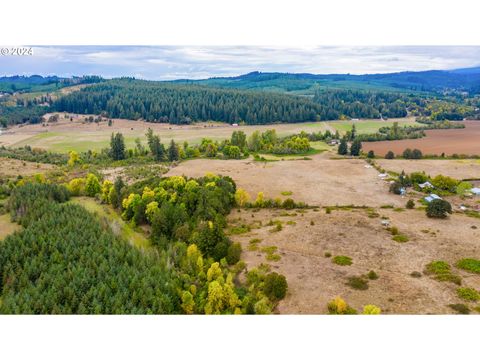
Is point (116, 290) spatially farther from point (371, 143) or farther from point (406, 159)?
point (371, 143)

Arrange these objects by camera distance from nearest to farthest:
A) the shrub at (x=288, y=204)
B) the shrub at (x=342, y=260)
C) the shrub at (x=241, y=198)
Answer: the shrub at (x=342, y=260) < the shrub at (x=288, y=204) < the shrub at (x=241, y=198)

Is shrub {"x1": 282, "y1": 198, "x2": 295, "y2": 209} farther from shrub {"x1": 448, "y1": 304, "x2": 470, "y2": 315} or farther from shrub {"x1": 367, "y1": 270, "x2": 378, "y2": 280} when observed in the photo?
shrub {"x1": 448, "y1": 304, "x2": 470, "y2": 315}

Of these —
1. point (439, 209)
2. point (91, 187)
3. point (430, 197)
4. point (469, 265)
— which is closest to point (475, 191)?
point (430, 197)

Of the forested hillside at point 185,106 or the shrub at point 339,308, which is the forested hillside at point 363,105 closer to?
the forested hillside at point 185,106

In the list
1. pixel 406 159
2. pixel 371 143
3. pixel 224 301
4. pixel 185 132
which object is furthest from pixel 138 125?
pixel 224 301

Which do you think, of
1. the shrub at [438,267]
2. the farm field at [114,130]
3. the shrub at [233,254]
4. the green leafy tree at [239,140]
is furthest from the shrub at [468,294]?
the farm field at [114,130]

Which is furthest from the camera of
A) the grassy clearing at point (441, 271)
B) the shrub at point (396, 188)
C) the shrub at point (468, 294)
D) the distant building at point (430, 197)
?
the shrub at point (396, 188)

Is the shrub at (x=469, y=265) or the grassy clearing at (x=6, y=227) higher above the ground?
the grassy clearing at (x=6, y=227)
